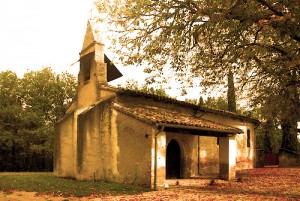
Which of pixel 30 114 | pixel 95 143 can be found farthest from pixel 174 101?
pixel 30 114

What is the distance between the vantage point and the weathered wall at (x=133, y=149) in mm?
13500

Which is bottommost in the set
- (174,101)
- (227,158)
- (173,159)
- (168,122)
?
(173,159)

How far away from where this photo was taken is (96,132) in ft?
54.3

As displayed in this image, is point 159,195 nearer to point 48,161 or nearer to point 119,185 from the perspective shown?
point 119,185

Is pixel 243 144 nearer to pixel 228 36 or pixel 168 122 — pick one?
pixel 168 122

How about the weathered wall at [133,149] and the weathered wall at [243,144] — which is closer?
the weathered wall at [133,149]

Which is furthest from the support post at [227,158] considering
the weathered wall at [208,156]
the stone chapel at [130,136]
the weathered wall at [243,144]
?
the weathered wall at [243,144]

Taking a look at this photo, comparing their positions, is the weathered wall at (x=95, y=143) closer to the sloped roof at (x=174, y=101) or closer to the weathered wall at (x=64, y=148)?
the sloped roof at (x=174, y=101)

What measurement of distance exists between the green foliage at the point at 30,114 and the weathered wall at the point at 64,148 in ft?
51.0

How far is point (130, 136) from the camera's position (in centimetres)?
1445

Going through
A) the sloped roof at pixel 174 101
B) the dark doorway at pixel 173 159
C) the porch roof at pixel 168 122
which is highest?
the sloped roof at pixel 174 101

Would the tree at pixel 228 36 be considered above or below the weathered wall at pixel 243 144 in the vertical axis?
above

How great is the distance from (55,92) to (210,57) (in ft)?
103

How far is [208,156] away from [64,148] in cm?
980
